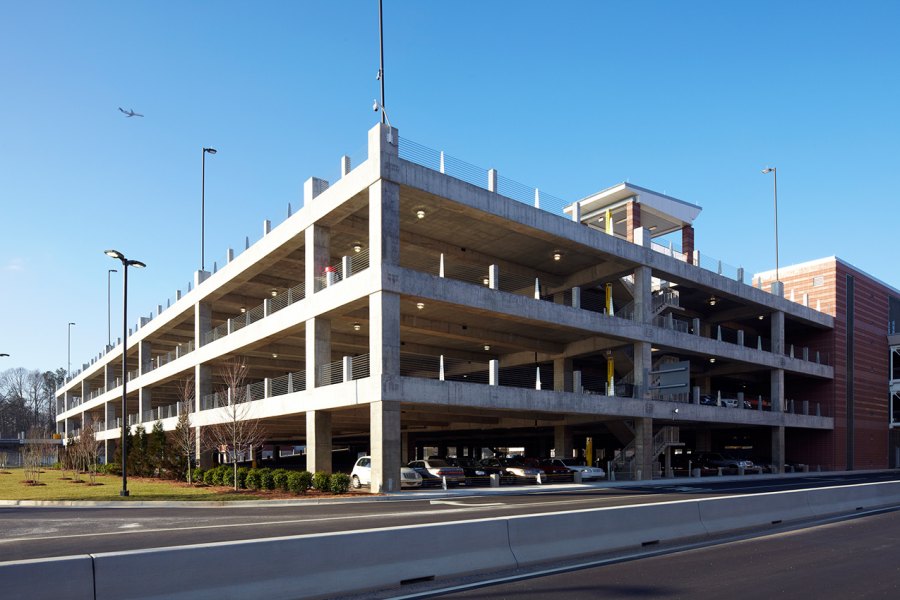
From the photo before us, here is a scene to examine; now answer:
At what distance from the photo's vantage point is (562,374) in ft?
152

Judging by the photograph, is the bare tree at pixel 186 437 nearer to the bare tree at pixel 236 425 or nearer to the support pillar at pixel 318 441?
the bare tree at pixel 236 425

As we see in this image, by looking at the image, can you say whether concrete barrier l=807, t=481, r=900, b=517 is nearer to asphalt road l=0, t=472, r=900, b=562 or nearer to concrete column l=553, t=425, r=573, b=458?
asphalt road l=0, t=472, r=900, b=562

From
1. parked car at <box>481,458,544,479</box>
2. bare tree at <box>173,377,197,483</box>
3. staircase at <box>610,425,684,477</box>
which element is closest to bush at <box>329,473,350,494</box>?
parked car at <box>481,458,544,479</box>

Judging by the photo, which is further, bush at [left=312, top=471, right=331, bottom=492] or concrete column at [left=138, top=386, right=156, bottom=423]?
concrete column at [left=138, top=386, right=156, bottom=423]

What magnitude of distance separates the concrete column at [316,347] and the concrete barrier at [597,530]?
2228cm

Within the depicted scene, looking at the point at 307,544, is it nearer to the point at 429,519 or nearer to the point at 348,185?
the point at 429,519

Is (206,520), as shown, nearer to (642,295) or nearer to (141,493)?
(141,493)

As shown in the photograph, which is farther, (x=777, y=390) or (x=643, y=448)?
(x=777, y=390)

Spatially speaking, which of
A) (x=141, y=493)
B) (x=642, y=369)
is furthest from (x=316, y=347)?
(x=642, y=369)

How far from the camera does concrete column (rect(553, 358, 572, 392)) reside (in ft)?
151

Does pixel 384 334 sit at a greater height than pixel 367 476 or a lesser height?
greater

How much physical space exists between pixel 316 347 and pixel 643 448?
66.5 ft

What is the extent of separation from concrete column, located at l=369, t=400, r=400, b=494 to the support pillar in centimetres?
479

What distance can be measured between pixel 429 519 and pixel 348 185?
18.3 meters
